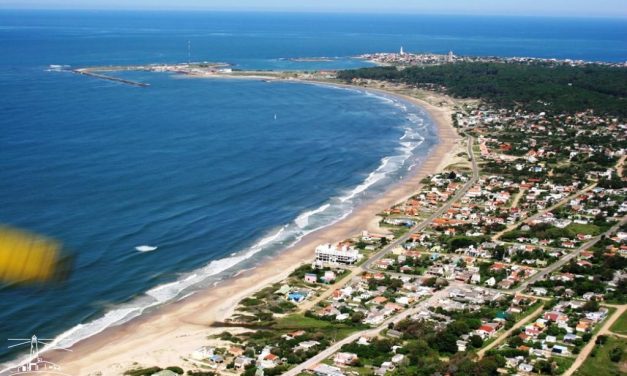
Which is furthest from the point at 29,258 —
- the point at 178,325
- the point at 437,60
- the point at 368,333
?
the point at 437,60

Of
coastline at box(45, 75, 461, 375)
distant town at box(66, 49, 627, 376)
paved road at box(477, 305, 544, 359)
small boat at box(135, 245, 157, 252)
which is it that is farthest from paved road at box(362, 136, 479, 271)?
small boat at box(135, 245, 157, 252)

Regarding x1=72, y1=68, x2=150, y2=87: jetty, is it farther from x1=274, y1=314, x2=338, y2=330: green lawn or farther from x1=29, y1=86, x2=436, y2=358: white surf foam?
x1=274, y1=314, x2=338, y2=330: green lawn

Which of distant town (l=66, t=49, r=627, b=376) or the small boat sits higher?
the small boat

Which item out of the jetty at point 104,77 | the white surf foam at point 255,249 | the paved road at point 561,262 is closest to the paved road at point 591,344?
the paved road at point 561,262

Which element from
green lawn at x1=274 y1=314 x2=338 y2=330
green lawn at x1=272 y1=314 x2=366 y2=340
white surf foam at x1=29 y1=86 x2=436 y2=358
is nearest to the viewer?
green lawn at x1=272 y1=314 x2=366 y2=340

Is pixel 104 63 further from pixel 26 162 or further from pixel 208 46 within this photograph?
pixel 26 162

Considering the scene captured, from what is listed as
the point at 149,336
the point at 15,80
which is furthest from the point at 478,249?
the point at 15,80
